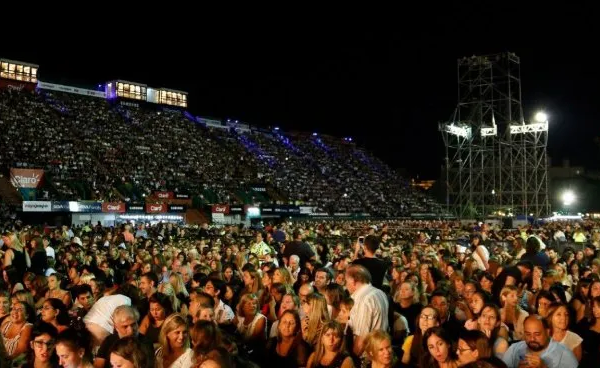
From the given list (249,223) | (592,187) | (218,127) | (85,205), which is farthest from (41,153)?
(592,187)

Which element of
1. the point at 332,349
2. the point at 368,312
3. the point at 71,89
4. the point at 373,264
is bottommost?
the point at 332,349

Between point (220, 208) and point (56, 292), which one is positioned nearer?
point (56, 292)

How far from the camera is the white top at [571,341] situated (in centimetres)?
493

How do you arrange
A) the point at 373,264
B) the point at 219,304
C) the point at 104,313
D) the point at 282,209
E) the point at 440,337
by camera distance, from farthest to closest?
the point at 282,209
the point at 373,264
the point at 219,304
the point at 104,313
the point at 440,337

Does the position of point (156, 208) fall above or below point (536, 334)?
above

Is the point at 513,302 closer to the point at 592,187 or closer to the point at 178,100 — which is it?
the point at 178,100

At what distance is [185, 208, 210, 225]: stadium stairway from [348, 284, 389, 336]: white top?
35.3m

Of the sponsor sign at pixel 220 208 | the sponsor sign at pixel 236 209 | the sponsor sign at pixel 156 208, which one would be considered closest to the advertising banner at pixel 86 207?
the sponsor sign at pixel 156 208

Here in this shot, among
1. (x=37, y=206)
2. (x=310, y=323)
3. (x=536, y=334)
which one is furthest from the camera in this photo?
(x=37, y=206)

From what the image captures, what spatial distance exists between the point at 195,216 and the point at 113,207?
7264 millimetres

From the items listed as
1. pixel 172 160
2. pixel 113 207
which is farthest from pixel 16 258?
pixel 172 160

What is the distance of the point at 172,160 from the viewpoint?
4762 cm

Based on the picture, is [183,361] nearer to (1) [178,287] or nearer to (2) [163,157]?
(1) [178,287]

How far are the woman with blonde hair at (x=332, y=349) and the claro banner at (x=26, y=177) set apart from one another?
32.0 meters
